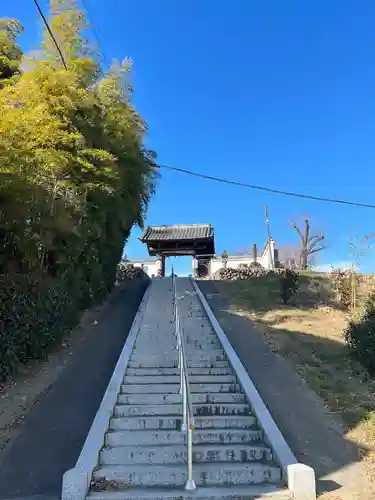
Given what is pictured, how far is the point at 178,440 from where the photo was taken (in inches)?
172

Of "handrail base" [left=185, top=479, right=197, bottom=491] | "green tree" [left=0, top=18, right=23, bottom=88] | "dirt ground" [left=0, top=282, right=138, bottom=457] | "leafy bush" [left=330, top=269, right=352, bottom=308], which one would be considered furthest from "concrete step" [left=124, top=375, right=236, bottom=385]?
"leafy bush" [left=330, top=269, right=352, bottom=308]

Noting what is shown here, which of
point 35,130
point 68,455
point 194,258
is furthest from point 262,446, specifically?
point 194,258

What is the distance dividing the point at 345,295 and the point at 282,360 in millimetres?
5262

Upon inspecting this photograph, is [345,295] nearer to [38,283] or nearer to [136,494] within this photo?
[38,283]

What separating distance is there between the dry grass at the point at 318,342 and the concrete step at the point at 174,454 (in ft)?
3.28

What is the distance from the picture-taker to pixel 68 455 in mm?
4262

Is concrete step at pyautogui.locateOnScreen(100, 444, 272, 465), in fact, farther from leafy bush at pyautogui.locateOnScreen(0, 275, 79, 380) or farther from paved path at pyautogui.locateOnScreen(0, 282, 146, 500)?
leafy bush at pyautogui.locateOnScreen(0, 275, 79, 380)

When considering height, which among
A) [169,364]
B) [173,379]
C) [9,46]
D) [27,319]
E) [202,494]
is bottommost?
[202,494]

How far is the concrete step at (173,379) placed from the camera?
570 centimetres

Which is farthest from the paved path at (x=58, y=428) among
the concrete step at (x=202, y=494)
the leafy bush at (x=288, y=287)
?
the leafy bush at (x=288, y=287)

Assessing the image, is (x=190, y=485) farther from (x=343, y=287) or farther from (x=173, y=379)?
(x=343, y=287)

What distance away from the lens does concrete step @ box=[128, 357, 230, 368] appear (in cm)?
623

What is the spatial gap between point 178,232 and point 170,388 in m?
17.1

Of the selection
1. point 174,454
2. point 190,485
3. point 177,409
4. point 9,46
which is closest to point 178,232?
point 9,46
